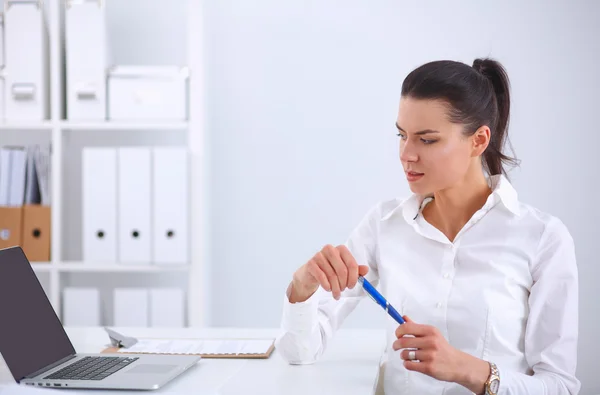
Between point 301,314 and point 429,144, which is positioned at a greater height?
point 429,144

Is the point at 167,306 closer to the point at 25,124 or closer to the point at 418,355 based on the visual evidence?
the point at 25,124

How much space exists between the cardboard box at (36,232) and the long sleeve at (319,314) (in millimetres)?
1763

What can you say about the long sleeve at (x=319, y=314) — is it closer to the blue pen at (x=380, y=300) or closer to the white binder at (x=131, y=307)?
the blue pen at (x=380, y=300)

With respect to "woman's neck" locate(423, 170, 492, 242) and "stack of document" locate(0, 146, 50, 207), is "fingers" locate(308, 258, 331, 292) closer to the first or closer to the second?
"woman's neck" locate(423, 170, 492, 242)

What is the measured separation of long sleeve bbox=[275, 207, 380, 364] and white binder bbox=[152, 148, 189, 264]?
4.52ft

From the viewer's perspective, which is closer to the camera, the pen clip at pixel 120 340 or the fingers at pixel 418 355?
the fingers at pixel 418 355

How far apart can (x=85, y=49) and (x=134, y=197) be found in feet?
2.08

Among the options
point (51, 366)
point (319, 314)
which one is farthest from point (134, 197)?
point (51, 366)

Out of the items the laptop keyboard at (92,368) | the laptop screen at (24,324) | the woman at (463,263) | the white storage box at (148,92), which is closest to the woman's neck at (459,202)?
the woman at (463,263)

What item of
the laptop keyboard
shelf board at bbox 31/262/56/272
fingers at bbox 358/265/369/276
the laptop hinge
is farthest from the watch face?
shelf board at bbox 31/262/56/272

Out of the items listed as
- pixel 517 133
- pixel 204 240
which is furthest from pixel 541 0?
pixel 204 240

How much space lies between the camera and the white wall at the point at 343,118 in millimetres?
3379

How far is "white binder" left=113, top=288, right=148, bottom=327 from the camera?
309 cm

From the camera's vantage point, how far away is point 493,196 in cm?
164
